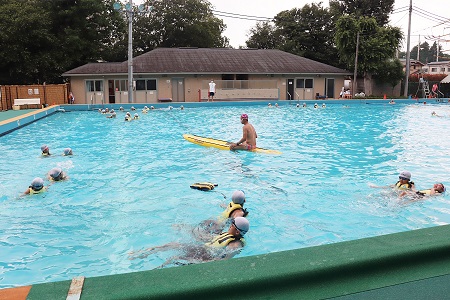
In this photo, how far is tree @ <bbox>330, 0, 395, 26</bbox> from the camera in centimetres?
4831

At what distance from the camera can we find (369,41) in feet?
120

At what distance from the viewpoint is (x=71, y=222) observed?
6.94 m

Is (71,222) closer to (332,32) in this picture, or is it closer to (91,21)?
(91,21)

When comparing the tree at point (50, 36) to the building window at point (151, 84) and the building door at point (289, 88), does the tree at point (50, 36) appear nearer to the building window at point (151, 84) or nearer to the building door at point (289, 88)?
the building window at point (151, 84)

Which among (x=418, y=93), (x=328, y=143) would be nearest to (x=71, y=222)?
(x=328, y=143)

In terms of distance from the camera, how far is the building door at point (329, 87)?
3753 centimetres

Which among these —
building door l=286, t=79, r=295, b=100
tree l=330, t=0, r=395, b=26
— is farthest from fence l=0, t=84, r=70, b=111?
tree l=330, t=0, r=395, b=26

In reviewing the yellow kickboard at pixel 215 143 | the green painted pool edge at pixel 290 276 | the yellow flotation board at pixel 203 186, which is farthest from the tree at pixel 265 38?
the green painted pool edge at pixel 290 276

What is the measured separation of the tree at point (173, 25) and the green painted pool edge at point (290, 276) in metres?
46.2

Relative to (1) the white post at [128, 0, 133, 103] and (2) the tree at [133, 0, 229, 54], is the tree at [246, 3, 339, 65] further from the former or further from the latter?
(1) the white post at [128, 0, 133, 103]

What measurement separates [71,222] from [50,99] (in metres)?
25.7

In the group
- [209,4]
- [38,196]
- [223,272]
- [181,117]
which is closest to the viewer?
[223,272]

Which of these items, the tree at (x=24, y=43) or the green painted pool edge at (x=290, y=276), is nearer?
the green painted pool edge at (x=290, y=276)

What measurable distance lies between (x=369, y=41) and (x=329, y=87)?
5.12 m
